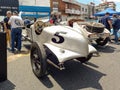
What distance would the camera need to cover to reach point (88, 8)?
300 ft

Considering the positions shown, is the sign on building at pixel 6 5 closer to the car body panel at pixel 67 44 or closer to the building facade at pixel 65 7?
the car body panel at pixel 67 44

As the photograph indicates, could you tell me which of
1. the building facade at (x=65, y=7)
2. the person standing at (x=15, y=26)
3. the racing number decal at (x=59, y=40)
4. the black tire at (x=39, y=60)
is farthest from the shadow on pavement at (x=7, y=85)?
the building facade at (x=65, y=7)

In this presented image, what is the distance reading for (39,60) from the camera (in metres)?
6.19

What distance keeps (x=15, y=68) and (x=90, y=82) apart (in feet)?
7.65

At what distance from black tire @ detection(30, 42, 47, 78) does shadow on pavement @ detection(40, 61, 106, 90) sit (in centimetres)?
28

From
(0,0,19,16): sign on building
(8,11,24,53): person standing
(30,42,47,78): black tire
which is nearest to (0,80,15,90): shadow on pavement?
(30,42,47,78): black tire

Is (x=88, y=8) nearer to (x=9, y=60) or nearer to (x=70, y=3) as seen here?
(x=70, y=3)

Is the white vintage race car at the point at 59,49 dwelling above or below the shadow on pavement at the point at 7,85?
above

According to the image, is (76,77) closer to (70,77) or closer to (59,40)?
(70,77)

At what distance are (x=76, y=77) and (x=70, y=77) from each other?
0.16 metres

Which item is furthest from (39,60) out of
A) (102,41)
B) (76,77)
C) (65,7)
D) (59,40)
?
(65,7)

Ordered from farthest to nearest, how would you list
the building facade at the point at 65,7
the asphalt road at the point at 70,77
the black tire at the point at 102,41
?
the building facade at the point at 65,7
the black tire at the point at 102,41
the asphalt road at the point at 70,77

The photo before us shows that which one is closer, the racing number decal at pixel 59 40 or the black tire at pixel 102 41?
the racing number decal at pixel 59 40

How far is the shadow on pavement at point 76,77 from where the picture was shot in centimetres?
575
